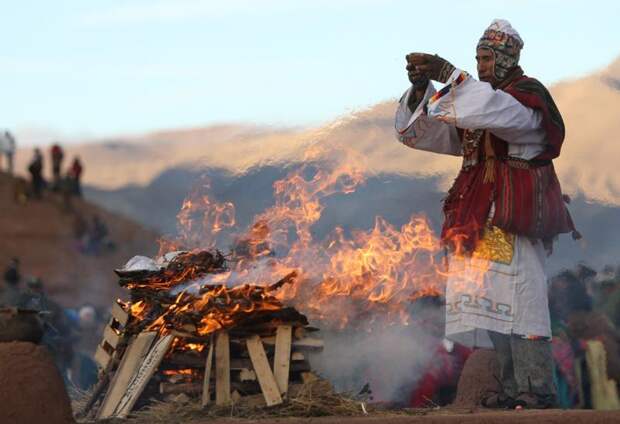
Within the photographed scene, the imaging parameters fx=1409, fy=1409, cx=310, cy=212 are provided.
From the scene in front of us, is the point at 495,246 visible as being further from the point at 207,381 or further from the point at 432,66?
the point at 207,381

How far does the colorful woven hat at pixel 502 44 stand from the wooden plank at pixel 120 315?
3.02 meters

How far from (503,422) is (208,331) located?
203cm

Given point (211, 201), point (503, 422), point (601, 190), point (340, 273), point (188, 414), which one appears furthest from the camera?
point (601, 190)

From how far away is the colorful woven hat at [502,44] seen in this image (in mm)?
9570

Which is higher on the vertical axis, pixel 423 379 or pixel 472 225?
pixel 472 225

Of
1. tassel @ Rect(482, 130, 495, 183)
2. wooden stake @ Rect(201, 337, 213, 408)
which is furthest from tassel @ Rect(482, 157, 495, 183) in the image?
wooden stake @ Rect(201, 337, 213, 408)

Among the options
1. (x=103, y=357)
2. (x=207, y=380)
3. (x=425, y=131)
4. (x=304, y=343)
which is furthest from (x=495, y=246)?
(x=103, y=357)

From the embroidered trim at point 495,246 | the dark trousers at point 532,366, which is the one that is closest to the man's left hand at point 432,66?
the embroidered trim at point 495,246

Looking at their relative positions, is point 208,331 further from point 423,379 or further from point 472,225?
point 423,379

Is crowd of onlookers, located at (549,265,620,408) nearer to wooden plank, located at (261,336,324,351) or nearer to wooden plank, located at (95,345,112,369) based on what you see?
wooden plank, located at (261,336,324,351)

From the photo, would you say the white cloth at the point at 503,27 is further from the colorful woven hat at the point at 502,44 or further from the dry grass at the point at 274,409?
the dry grass at the point at 274,409

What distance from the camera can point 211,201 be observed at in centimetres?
1080

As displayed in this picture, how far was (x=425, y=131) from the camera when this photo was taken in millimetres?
9875

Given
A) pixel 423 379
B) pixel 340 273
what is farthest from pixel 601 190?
pixel 340 273
